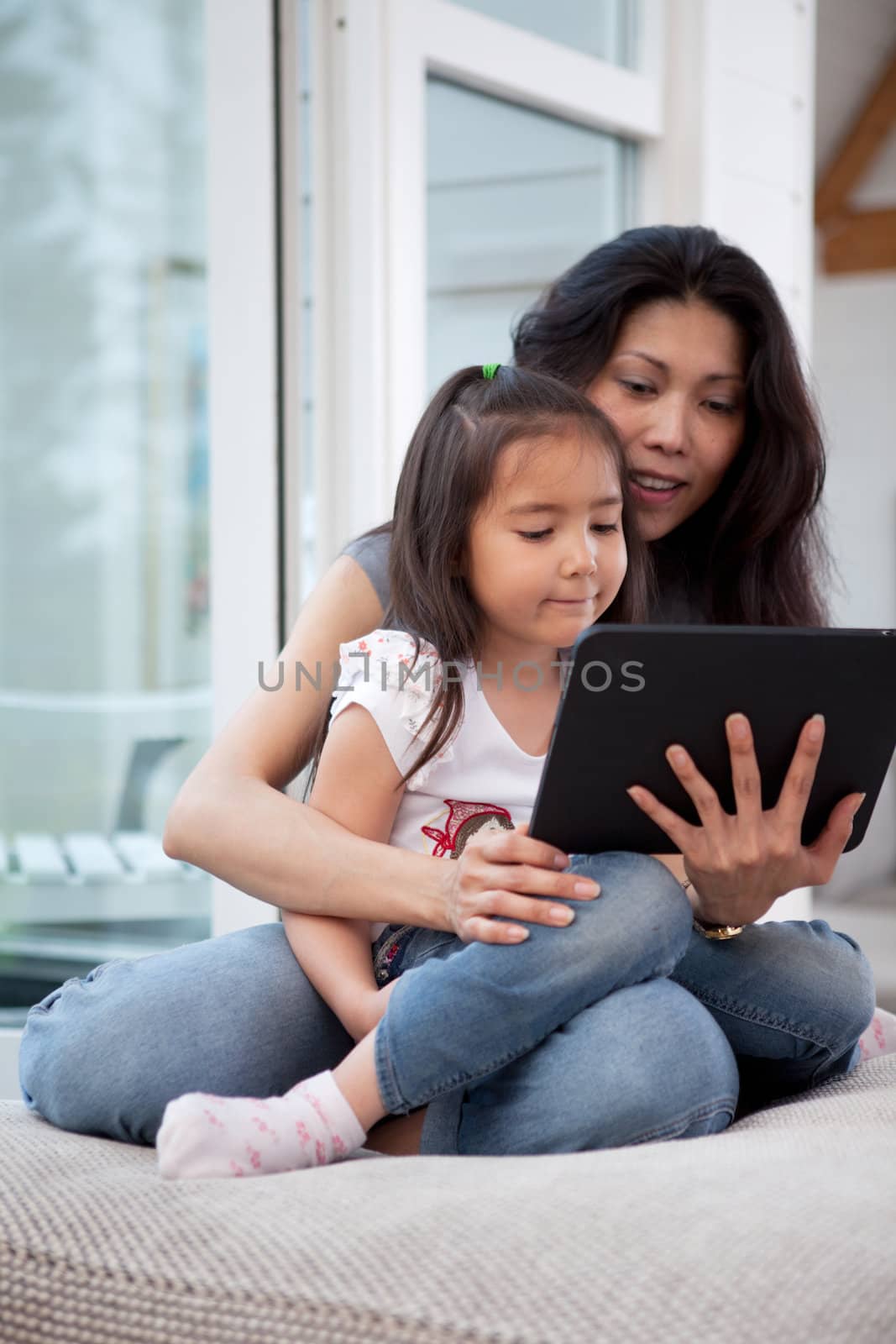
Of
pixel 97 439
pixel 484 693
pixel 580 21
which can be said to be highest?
pixel 580 21

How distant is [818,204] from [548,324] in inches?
202

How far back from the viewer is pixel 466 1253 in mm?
910

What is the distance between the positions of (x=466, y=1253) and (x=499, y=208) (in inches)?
103

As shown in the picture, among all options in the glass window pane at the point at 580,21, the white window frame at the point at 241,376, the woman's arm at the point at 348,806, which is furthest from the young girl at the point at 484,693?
the glass window pane at the point at 580,21

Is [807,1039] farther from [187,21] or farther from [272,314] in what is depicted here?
[187,21]

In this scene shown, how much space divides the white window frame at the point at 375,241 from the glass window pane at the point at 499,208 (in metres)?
0.12

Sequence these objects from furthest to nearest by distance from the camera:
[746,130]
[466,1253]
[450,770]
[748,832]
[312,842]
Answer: [746,130], [450,770], [312,842], [748,832], [466,1253]

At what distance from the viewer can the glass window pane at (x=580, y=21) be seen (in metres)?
3.04

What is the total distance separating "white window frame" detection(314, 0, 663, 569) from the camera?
2.66 meters

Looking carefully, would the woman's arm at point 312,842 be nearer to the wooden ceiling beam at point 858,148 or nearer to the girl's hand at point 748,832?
the girl's hand at point 748,832

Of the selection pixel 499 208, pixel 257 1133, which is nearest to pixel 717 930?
pixel 257 1133

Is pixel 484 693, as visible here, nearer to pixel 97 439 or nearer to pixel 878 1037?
pixel 878 1037

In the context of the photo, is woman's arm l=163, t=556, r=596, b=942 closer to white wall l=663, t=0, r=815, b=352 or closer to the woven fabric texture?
the woven fabric texture

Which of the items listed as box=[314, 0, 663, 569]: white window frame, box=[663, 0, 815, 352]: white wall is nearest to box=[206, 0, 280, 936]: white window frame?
box=[314, 0, 663, 569]: white window frame
